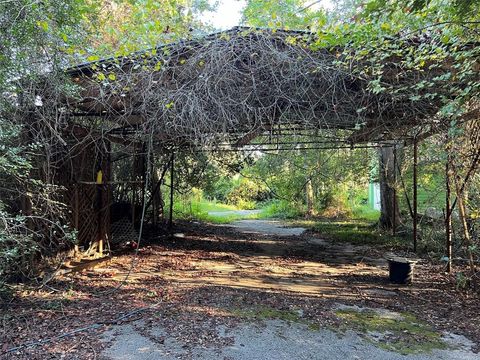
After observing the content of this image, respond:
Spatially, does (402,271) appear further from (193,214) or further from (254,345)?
(193,214)

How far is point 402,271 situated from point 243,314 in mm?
2742

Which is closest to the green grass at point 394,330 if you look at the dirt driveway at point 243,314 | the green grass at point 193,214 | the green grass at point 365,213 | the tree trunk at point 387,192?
the dirt driveway at point 243,314

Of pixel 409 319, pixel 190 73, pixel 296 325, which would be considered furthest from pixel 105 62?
pixel 409 319

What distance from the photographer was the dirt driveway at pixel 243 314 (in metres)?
3.10

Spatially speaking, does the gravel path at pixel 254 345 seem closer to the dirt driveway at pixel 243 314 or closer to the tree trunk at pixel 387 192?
the dirt driveway at pixel 243 314

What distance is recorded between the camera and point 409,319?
392 cm

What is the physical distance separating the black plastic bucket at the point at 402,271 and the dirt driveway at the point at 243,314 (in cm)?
15

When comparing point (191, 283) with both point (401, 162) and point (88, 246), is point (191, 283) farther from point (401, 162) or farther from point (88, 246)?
point (401, 162)

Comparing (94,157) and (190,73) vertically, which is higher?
(190,73)

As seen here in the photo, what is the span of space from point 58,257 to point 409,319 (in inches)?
201

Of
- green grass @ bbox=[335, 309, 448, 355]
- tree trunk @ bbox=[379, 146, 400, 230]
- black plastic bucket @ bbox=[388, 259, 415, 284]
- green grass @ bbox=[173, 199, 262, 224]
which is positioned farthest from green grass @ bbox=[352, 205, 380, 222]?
green grass @ bbox=[335, 309, 448, 355]

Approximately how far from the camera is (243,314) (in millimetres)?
3947

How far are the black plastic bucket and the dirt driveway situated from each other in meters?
0.15

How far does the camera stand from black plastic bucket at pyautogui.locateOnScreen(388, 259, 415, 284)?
5234 millimetres
